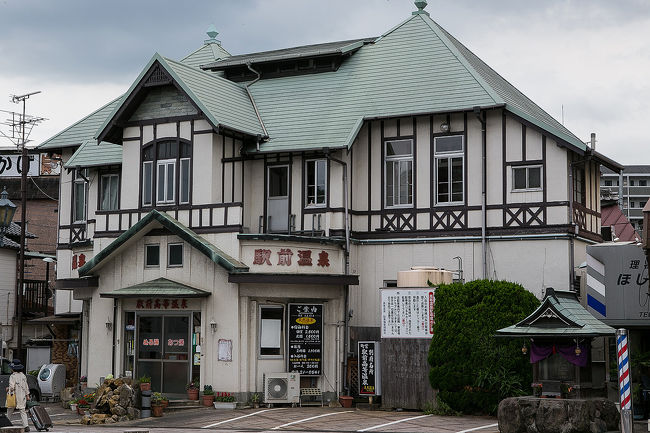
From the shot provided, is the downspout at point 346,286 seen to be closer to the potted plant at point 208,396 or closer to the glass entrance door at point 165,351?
the potted plant at point 208,396

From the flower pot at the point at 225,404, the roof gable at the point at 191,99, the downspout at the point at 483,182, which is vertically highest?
the roof gable at the point at 191,99

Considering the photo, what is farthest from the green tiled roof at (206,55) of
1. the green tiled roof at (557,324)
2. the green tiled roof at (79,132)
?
the green tiled roof at (557,324)

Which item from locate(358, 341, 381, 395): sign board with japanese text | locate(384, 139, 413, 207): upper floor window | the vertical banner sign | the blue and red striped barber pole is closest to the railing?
the vertical banner sign

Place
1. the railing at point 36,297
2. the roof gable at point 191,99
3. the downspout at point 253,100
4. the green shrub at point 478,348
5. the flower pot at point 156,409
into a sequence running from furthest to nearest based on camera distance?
1. the railing at point 36,297
2. the downspout at point 253,100
3. the roof gable at point 191,99
4. the flower pot at point 156,409
5. the green shrub at point 478,348

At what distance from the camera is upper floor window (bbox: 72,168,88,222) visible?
3503 centimetres

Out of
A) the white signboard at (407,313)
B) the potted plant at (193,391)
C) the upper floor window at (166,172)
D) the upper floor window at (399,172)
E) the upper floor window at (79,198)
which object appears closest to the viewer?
the white signboard at (407,313)

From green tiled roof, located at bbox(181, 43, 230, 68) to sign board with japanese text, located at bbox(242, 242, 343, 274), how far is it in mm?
11652

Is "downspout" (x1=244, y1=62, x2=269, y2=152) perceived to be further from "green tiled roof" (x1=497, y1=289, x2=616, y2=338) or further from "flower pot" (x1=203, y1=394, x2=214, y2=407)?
"green tiled roof" (x1=497, y1=289, x2=616, y2=338)

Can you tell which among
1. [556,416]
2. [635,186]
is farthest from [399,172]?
[635,186]

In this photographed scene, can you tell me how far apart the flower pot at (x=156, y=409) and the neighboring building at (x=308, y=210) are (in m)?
1.74

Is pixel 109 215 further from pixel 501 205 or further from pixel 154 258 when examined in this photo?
pixel 501 205

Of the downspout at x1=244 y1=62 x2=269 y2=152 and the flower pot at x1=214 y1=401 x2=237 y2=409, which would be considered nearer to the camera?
the flower pot at x1=214 y1=401 x2=237 y2=409

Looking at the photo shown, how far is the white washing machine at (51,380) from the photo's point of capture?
34344 millimetres

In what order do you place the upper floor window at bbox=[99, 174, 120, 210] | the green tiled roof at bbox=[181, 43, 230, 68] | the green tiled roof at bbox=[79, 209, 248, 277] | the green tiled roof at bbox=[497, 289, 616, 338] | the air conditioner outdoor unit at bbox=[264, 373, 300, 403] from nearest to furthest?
1. the green tiled roof at bbox=[497, 289, 616, 338]
2. the green tiled roof at bbox=[79, 209, 248, 277]
3. the air conditioner outdoor unit at bbox=[264, 373, 300, 403]
4. the upper floor window at bbox=[99, 174, 120, 210]
5. the green tiled roof at bbox=[181, 43, 230, 68]
